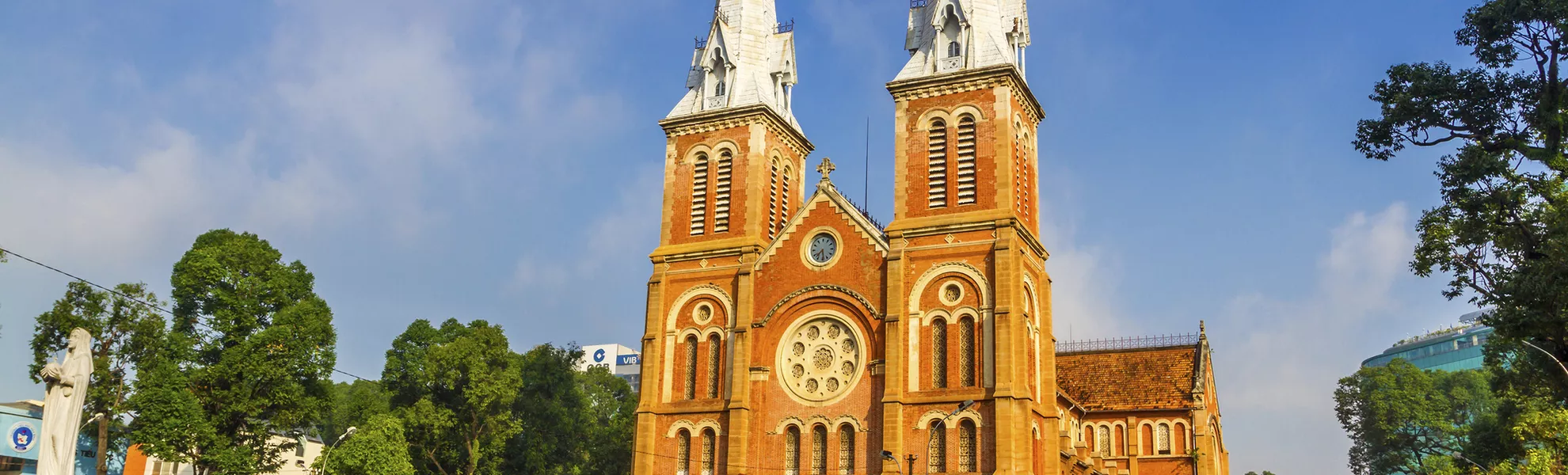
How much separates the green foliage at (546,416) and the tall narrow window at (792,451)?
18.8m

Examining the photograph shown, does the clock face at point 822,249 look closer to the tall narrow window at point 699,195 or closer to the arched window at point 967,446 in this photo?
the tall narrow window at point 699,195

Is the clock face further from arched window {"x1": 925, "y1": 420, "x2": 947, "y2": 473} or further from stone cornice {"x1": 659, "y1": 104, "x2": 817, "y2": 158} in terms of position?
arched window {"x1": 925, "y1": 420, "x2": 947, "y2": 473}

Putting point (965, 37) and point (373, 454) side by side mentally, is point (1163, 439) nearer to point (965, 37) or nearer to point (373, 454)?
point (965, 37)

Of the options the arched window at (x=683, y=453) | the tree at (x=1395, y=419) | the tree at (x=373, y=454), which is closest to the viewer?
the arched window at (x=683, y=453)

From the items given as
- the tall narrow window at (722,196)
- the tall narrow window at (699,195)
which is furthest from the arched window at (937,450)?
the tall narrow window at (699,195)

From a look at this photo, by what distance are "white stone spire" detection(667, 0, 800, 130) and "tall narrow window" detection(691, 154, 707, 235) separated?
223 cm

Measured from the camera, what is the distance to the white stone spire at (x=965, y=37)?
48.4 metres

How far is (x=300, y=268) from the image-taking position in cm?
5138

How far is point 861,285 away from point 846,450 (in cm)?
605

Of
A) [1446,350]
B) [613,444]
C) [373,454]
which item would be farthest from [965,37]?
[1446,350]

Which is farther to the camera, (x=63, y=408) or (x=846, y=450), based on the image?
(x=846, y=450)

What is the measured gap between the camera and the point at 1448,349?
164 m

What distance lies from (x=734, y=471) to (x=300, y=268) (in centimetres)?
2006

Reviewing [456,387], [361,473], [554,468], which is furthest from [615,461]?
[361,473]
